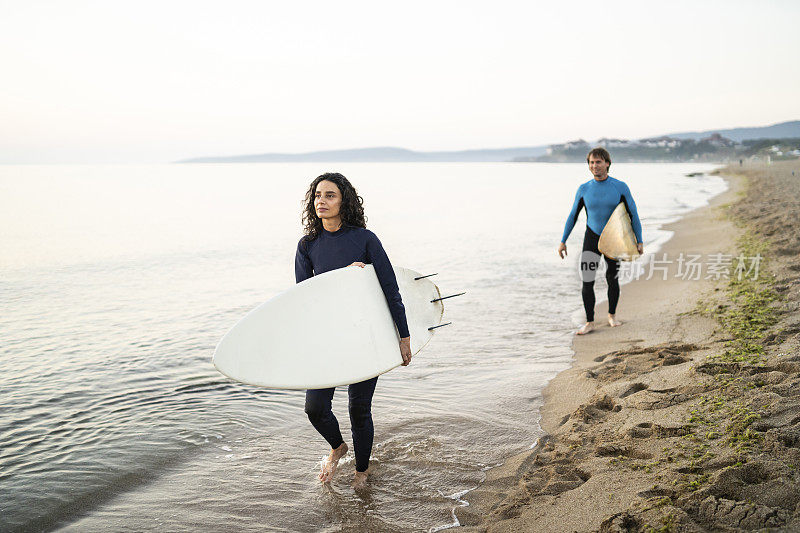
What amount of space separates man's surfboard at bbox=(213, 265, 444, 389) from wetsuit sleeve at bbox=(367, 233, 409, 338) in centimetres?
8

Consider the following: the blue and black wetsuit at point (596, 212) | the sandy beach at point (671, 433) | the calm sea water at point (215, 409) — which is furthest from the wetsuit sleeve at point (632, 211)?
the calm sea water at point (215, 409)

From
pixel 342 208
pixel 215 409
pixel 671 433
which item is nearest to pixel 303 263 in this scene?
pixel 342 208

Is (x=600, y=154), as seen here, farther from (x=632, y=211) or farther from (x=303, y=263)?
(x=303, y=263)

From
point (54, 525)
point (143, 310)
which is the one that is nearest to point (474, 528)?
point (54, 525)

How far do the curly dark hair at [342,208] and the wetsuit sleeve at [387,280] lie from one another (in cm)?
13

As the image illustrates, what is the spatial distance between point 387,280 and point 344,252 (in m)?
0.29

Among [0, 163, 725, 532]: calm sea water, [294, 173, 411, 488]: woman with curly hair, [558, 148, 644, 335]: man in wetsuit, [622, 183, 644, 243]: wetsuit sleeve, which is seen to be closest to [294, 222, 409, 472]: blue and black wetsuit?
[294, 173, 411, 488]: woman with curly hair

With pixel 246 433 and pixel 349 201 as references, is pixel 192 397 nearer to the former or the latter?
pixel 246 433

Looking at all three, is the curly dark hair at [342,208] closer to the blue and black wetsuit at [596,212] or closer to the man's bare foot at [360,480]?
the man's bare foot at [360,480]

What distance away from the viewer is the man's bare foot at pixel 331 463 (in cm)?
335

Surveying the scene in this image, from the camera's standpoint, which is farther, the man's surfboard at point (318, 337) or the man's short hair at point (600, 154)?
the man's short hair at point (600, 154)

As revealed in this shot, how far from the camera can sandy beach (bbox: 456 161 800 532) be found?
88.7 inches

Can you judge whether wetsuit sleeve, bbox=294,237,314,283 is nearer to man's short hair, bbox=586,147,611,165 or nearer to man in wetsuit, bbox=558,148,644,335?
man in wetsuit, bbox=558,148,644,335

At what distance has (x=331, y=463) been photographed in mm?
3393
